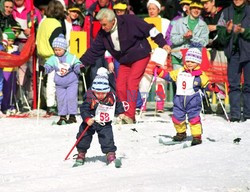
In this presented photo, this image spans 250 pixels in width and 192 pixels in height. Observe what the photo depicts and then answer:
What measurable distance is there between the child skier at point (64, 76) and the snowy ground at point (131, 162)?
48 cm

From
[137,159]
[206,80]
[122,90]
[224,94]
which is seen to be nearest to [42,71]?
[122,90]

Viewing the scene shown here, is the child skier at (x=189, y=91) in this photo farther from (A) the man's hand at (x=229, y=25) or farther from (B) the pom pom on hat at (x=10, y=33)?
(B) the pom pom on hat at (x=10, y=33)

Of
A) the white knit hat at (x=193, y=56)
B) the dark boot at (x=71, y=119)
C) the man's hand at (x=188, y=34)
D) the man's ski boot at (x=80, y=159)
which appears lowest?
the dark boot at (x=71, y=119)

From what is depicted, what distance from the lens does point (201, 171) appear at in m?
8.52

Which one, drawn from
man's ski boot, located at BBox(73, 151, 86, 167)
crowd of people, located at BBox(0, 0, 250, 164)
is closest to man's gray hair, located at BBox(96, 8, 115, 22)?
crowd of people, located at BBox(0, 0, 250, 164)

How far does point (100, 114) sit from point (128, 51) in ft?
12.3

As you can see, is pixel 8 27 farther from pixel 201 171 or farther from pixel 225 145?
pixel 201 171

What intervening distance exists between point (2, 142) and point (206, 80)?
121 inches

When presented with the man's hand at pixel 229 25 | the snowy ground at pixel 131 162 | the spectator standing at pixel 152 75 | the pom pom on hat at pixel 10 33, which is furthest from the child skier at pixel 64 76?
the man's hand at pixel 229 25

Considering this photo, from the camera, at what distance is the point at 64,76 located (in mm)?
13453

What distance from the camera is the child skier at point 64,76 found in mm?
13352

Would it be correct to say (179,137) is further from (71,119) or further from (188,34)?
(188,34)

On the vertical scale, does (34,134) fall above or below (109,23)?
below

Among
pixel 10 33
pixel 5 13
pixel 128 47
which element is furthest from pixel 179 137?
pixel 5 13
